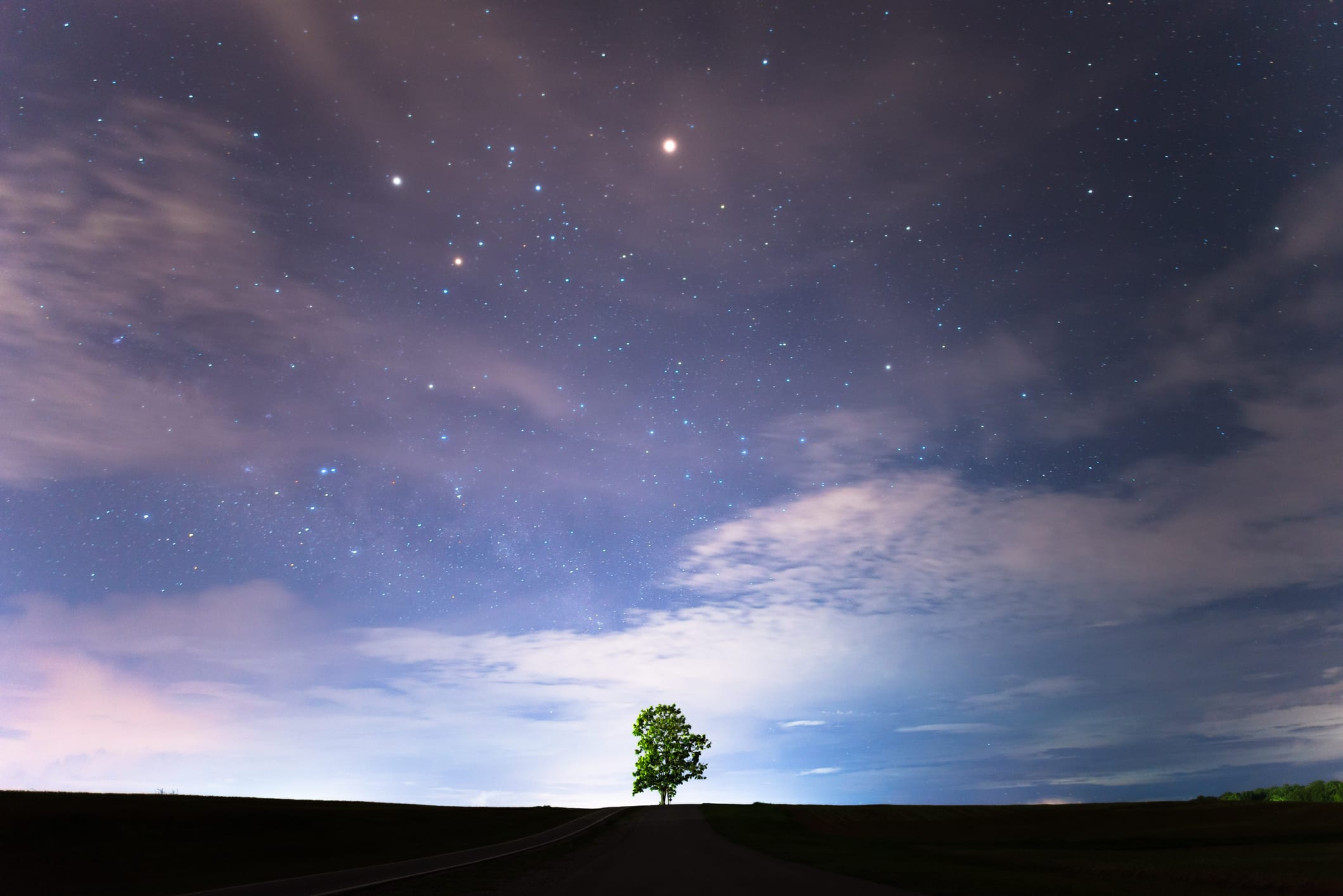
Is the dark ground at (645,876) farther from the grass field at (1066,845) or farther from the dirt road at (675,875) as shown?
the grass field at (1066,845)

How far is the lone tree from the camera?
101 m

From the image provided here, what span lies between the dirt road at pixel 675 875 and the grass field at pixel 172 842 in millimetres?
9027

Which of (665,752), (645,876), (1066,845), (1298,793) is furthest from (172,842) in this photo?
(1298,793)

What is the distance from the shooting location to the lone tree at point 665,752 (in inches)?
3991

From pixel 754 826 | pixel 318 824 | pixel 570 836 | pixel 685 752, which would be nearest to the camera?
pixel 318 824

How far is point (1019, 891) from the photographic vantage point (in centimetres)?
1689

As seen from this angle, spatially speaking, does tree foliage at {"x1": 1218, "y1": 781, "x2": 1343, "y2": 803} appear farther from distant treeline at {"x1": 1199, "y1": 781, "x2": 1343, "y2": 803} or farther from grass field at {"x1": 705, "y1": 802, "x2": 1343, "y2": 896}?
grass field at {"x1": 705, "y1": 802, "x2": 1343, "y2": 896}

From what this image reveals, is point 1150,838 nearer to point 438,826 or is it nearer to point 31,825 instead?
point 438,826

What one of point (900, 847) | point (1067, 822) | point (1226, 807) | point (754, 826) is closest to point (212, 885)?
point (900, 847)

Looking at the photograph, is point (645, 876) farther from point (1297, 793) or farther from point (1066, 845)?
point (1297, 793)

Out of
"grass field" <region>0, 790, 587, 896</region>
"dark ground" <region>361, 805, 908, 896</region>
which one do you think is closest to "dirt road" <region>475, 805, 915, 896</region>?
"dark ground" <region>361, 805, 908, 896</region>

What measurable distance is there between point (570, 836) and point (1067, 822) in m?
36.5

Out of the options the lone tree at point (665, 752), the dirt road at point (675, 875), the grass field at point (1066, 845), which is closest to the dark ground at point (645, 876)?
the dirt road at point (675, 875)

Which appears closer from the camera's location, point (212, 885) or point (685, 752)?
point (212, 885)
